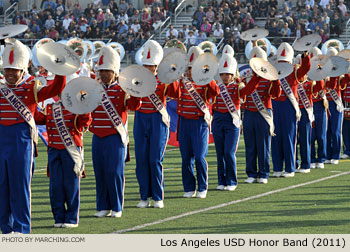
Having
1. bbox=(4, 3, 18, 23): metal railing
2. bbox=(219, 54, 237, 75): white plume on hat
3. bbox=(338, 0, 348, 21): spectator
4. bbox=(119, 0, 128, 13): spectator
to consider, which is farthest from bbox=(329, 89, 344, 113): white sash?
bbox=(4, 3, 18, 23): metal railing

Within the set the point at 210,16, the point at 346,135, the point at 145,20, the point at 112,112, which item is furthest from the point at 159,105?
the point at 145,20

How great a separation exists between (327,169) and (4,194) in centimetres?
707

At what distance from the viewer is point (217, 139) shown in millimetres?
11164

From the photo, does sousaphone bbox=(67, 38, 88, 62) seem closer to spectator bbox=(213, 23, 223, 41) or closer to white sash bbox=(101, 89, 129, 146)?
white sash bbox=(101, 89, 129, 146)

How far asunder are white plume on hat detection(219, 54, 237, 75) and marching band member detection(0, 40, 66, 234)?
383cm

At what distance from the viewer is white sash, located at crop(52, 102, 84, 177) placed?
26.9 ft

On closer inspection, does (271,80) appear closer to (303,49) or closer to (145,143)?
(303,49)

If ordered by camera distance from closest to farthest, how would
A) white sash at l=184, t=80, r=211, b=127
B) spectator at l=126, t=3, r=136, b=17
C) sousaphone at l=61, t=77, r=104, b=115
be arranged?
sousaphone at l=61, t=77, r=104, b=115, white sash at l=184, t=80, r=211, b=127, spectator at l=126, t=3, r=136, b=17

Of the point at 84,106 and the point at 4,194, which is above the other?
the point at 84,106

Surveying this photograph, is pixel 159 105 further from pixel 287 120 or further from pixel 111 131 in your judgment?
pixel 287 120

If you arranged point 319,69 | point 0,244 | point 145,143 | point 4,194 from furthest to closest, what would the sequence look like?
Answer: point 319,69
point 145,143
point 4,194
point 0,244

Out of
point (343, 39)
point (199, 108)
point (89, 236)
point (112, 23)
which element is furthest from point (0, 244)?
point (112, 23)

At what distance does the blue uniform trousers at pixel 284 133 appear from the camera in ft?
41.4

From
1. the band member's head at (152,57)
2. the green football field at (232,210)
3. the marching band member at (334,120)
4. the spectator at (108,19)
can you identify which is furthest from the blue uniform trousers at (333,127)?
the spectator at (108,19)
